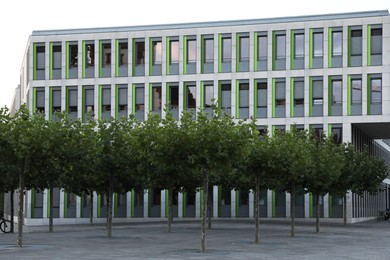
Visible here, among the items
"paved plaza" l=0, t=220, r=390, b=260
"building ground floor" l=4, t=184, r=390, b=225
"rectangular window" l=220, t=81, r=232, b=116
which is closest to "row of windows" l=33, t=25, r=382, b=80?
"rectangular window" l=220, t=81, r=232, b=116

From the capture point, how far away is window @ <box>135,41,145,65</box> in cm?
6712

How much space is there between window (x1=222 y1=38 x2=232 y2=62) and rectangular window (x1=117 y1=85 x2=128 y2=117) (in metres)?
9.02

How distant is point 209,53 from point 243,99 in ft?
16.2

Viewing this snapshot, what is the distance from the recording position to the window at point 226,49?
65.6 meters

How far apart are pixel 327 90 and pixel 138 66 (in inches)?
644

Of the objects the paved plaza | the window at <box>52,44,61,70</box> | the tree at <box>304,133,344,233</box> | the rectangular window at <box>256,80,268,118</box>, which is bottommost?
the paved plaza

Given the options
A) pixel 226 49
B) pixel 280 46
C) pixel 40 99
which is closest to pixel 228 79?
pixel 226 49

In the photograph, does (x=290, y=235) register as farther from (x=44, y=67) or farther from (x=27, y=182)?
(x=44, y=67)

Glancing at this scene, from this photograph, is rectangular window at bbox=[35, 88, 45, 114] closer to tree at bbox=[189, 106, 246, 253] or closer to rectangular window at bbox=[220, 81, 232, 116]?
rectangular window at bbox=[220, 81, 232, 116]

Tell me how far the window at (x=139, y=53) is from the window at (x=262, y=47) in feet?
32.9

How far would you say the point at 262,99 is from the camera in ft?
213

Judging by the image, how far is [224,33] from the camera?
215 ft

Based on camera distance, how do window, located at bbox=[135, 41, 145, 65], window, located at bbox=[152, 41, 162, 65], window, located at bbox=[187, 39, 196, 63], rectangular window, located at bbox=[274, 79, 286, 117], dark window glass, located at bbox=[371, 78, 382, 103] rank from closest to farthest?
dark window glass, located at bbox=[371, 78, 382, 103], rectangular window, located at bbox=[274, 79, 286, 117], window, located at bbox=[187, 39, 196, 63], window, located at bbox=[152, 41, 162, 65], window, located at bbox=[135, 41, 145, 65]

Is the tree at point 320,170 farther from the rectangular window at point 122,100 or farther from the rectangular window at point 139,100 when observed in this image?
the rectangular window at point 122,100
